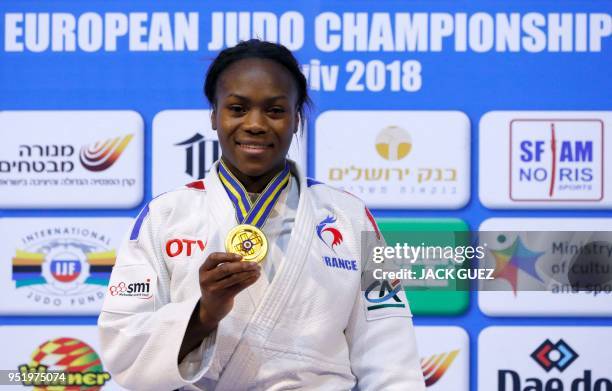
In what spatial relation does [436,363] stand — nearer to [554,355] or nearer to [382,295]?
[554,355]

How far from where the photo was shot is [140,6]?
9.24 ft

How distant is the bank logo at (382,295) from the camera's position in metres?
1.64

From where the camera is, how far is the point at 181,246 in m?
1.55

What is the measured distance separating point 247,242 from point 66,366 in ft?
5.28

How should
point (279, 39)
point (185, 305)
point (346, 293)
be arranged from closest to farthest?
point (185, 305)
point (346, 293)
point (279, 39)

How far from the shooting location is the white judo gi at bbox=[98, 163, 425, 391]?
4.84 ft

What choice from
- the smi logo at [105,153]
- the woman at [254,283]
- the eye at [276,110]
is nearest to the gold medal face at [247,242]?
the woman at [254,283]

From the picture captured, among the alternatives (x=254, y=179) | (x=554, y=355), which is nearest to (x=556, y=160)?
(x=554, y=355)

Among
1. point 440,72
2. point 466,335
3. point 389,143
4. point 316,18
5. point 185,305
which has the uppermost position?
point 316,18

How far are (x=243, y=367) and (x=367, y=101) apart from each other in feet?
4.73

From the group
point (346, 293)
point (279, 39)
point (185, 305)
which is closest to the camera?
point (185, 305)

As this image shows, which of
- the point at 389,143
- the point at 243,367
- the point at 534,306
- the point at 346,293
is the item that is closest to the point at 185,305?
the point at 243,367

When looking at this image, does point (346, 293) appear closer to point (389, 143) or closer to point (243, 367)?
point (243, 367)

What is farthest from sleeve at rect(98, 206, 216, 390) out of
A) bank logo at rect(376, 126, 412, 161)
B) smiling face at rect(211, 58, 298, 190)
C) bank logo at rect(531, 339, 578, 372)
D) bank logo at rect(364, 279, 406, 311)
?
bank logo at rect(531, 339, 578, 372)
